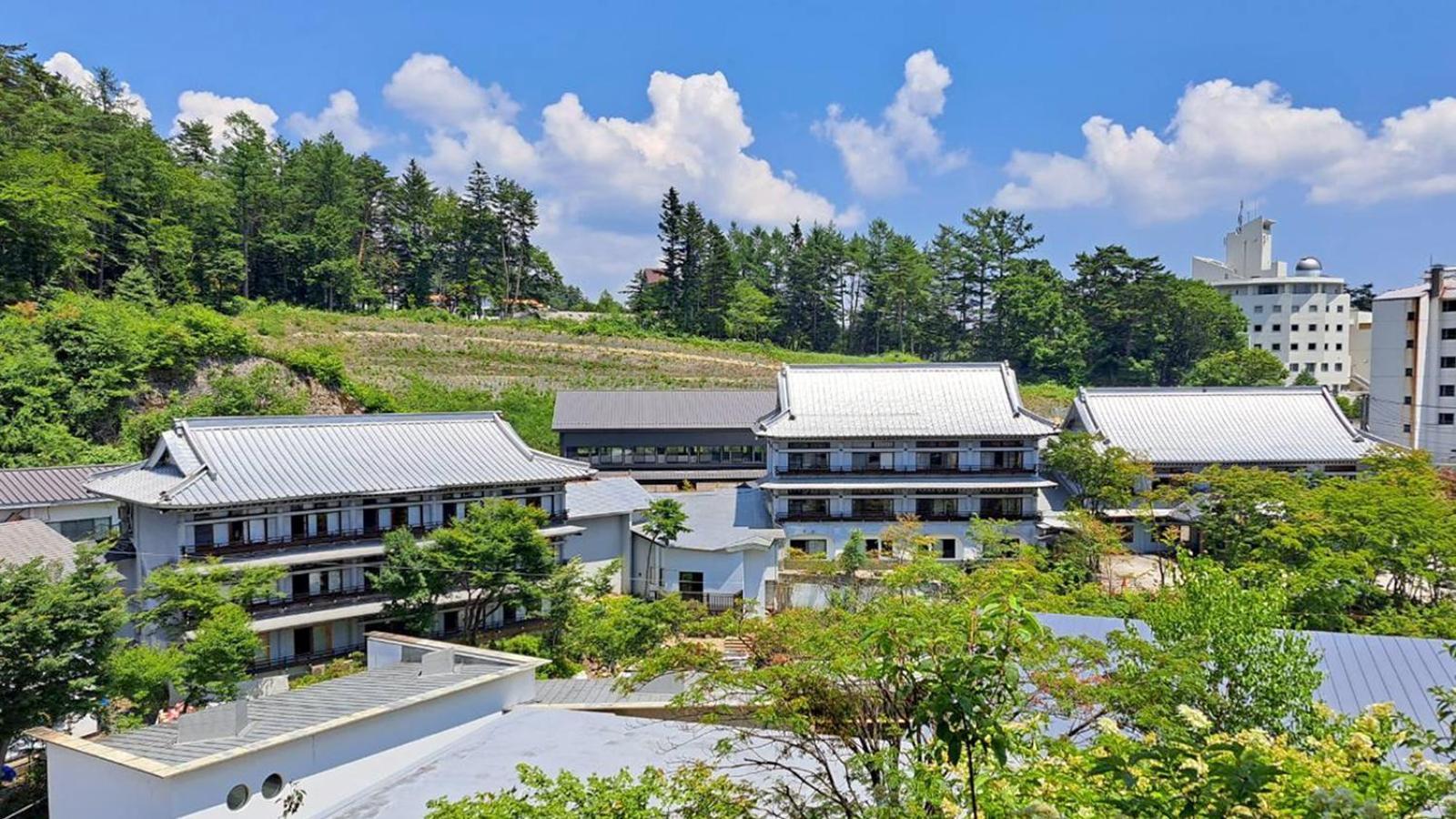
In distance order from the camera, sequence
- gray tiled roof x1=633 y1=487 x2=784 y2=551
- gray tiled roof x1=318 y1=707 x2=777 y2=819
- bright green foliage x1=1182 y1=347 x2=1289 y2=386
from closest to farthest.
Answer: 1. gray tiled roof x1=318 y1=707 x2=777 y2=819
2. gray tiled roof x1=633 y1=487 x2=784 y2=551
3. bright green foliage x1=1182 y1=347 x2=1289 y2=386

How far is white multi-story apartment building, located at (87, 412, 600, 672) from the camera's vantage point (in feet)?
63.2

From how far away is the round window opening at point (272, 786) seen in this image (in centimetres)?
955

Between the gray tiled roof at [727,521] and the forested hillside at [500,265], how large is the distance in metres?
29.5

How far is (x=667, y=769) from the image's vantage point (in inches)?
362

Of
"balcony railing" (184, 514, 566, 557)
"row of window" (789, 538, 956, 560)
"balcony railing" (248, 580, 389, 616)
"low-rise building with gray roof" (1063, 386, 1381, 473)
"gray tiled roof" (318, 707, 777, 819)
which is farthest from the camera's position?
"low-rise building with gray roof" (1063, 386, 1381, 473)

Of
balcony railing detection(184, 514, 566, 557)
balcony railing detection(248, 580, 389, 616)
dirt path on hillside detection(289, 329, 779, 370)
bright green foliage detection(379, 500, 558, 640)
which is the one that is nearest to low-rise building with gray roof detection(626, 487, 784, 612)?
bright green foliage detection(379, 500, 558, 640)

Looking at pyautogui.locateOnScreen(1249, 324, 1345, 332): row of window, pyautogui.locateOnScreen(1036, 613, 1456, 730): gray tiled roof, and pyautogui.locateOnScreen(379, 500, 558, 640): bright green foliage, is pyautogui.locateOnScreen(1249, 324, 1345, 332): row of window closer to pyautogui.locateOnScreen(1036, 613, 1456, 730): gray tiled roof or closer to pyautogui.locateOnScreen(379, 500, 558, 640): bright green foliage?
pyautogui.locateOnScreen(1036, 613, 1456, 730): gray tiled roof

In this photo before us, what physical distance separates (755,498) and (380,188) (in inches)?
1587

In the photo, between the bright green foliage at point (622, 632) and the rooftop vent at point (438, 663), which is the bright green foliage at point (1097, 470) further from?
the rooftop vent at point (438, 663)

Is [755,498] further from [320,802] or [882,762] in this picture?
[882,762]

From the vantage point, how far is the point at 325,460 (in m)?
21.6

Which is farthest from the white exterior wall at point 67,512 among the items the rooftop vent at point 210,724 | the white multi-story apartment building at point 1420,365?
the white multi-story apartment building at point 1420,365

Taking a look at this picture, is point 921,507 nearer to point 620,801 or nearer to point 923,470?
point 923,470

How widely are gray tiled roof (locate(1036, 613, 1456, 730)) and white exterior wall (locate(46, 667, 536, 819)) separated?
8331 millimetres
